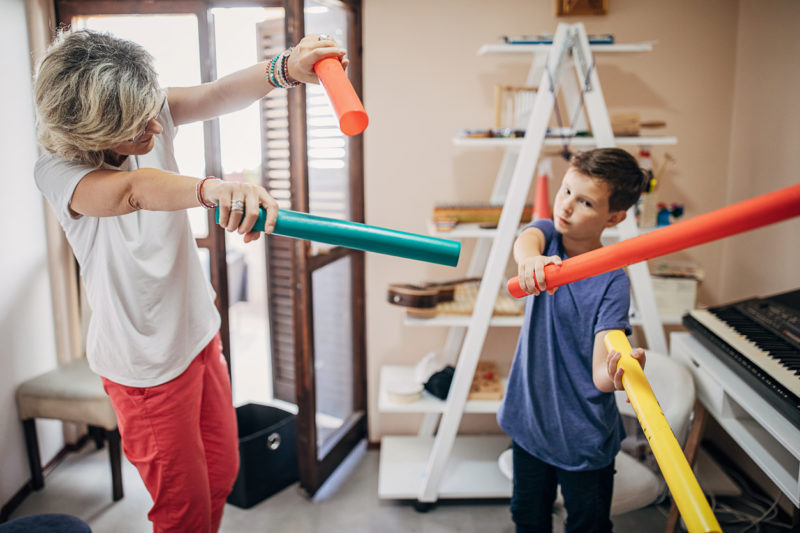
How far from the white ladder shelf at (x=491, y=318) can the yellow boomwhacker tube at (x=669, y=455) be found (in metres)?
1.03

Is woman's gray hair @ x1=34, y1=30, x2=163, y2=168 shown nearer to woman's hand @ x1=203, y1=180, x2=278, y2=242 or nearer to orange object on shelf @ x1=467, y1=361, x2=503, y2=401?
woman's hand @ x1=203, y1=180, x2=278, y2=242

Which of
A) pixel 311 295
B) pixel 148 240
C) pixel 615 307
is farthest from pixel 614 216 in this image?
pixel 311 295

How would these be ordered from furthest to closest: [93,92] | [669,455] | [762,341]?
[762,341], [93,92], [669,455]

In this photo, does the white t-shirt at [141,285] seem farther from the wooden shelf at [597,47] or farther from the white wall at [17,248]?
the wooden shelf at [597,47]

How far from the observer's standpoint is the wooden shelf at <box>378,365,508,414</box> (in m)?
2.15

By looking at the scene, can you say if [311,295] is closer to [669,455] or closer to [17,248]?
[17,248]

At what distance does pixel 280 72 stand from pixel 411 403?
1.49 meters

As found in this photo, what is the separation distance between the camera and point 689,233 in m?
0.77

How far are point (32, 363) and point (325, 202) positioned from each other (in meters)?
1.37

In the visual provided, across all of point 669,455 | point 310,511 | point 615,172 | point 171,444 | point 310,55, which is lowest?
point 310,511

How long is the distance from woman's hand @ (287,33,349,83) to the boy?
0.57 meters

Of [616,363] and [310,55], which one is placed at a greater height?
[310,55]

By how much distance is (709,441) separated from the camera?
101 inches

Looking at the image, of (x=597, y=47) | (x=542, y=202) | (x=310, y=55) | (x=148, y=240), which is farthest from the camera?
(x=542, y=202)
